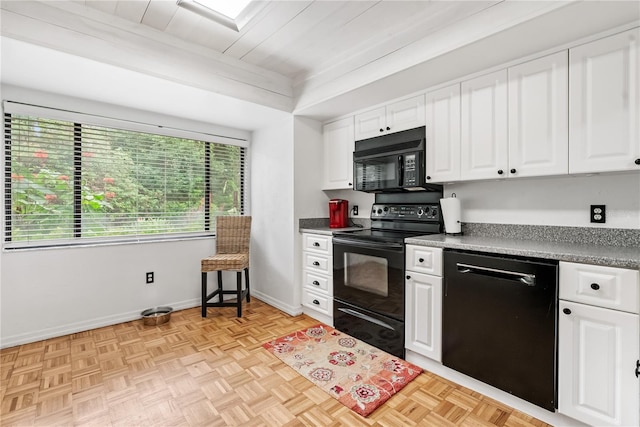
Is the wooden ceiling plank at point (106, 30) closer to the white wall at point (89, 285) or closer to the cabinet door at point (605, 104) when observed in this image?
the white wall at point (89, 285)

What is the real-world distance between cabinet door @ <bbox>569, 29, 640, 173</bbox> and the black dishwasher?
67cm

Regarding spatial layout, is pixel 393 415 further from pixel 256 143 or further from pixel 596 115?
pixel 256 143

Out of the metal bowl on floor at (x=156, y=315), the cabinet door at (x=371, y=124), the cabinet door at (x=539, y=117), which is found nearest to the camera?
the cabinet door at (x=539, y=117)

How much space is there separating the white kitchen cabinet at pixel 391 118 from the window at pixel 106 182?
1.74 meters

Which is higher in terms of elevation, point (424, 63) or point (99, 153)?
point (424, 63)

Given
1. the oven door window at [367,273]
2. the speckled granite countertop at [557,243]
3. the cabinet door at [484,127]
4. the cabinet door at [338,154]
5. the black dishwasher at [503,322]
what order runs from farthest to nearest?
the cabinet door at [338,154], the oven door window at [367,273], the cabinet door at [484,127], the black dishwasher at [503,322], the speckled granite countertop at [557,243]

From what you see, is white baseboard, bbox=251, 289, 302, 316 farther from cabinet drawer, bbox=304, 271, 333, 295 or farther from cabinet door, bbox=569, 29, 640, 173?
cabinet door, bbox=569, 29, 640, 173

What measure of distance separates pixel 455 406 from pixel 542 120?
1.77 m

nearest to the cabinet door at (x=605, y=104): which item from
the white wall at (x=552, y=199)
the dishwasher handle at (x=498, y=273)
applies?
the white wall at (x=552, y=199)

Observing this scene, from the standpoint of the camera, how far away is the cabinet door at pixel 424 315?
6.57 ft

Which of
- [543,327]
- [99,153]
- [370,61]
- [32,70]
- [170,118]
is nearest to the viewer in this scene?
[543,327]

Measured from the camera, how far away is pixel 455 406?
1726 millimetres

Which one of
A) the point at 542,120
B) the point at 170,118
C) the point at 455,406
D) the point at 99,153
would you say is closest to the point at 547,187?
the point at 542,120

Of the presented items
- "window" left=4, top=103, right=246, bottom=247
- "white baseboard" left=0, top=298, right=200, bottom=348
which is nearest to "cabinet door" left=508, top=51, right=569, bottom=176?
"window" left=4, top=103, right=246, bottom=247
